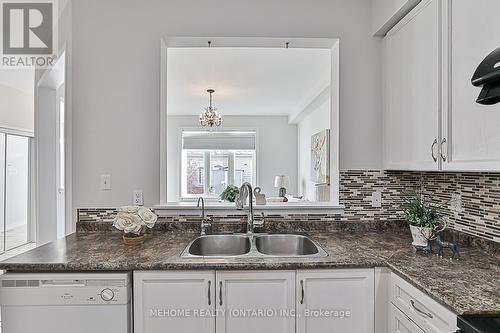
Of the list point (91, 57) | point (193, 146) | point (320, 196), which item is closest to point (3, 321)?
point (91, 57)

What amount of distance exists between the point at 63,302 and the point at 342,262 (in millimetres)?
1331

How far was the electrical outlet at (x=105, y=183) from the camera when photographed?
2.28 metres

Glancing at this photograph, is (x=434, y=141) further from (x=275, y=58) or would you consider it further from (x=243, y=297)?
(x=275, y=58)

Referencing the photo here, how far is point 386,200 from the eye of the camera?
234 centimetres

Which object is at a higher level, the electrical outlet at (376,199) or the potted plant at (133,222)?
the electrical outlet at (376,199)

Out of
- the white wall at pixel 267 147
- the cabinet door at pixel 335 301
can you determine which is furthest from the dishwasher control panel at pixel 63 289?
the white wall at pixel 267 147

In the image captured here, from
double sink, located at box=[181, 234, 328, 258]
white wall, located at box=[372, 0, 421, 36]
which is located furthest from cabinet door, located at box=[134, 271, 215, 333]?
white wall, located at box=[372, 0, 421, 36]

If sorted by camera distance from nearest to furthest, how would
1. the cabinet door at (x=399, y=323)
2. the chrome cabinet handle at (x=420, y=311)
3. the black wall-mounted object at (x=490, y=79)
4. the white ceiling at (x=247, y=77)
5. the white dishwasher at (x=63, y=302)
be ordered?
the black wall-mounted object at (x=490, y=79) → the chrome cabinet handle at (x=420, y=311) → the cabinet door at (x=399, y=323) → the white dishwasher at (x=63, y=302) → the white ceiling at (x=247, y=77)

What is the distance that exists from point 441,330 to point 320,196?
132 inches

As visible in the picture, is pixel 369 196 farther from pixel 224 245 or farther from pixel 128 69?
pixel 128 69

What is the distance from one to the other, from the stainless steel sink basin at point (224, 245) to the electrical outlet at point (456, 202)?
4.12 feet
